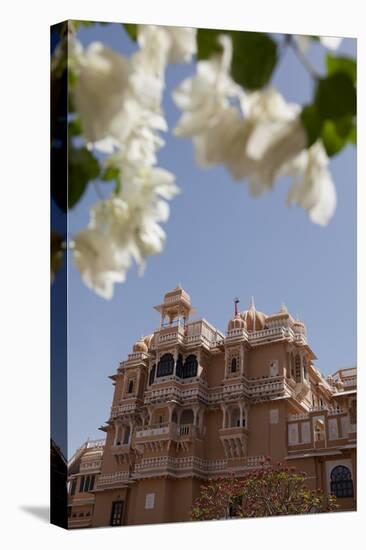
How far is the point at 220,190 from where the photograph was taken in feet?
15.2

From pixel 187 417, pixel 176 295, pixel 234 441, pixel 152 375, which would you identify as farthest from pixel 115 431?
pixel 176 295

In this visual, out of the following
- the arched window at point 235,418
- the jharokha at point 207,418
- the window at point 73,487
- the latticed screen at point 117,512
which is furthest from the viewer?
the arched window at point 235,418

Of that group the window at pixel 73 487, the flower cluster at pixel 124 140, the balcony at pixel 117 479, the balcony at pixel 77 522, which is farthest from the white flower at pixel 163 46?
the balcony at pixel 117 479

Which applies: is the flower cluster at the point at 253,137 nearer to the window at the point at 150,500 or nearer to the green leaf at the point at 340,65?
the green leaf at the point at 340,65

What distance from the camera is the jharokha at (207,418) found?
5402 millimetres

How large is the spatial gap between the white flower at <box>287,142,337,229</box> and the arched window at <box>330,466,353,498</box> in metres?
5.09

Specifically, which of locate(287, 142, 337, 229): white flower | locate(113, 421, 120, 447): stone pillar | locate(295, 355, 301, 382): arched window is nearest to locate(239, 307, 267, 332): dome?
locate(295, 355, 301, 382): arched window

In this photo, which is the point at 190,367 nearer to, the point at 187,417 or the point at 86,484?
the point at 187,417

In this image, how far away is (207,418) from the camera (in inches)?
262

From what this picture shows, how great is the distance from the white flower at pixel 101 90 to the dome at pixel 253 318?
4735 mm

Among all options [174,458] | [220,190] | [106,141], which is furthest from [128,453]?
[106,141]

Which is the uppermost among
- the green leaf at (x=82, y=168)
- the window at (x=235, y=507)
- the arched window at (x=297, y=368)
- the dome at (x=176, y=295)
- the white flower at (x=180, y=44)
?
the arched window at (x=297, y=368)

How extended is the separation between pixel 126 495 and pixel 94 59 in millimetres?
5443

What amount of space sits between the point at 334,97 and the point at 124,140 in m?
0.31
